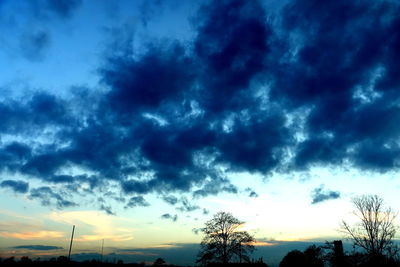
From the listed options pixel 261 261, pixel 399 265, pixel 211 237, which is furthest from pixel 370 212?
pixel 211 237

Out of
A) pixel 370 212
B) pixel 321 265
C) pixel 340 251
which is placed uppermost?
pixel 370 212

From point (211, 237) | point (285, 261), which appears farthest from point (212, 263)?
point (285, 261)

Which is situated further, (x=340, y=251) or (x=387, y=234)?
(x=387, y=234)

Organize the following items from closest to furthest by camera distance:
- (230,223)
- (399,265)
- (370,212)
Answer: (399,265) < (370,212) < (230,223)

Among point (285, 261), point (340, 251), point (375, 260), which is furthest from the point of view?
point (285, 261)

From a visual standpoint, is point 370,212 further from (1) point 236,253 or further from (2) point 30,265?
(2) point 30,265

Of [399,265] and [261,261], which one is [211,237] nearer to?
[261,261]

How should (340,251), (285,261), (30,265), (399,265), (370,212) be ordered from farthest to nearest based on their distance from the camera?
1. (285,261)
2. (370,212)
3. (30,265)
4. (399,265)
5. (340,251)

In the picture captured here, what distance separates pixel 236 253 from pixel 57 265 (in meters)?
41.2

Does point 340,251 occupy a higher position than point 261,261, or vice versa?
point 340,251

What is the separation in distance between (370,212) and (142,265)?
41.4 meters

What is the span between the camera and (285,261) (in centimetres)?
8656

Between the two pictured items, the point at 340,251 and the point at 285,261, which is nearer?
the point at 340,251

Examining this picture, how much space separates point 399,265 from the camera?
1249 inches
